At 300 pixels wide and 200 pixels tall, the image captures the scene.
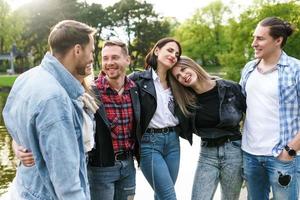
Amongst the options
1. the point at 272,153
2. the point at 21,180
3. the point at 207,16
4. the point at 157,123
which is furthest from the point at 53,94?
the point at 207,16

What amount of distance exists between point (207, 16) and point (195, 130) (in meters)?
49.9

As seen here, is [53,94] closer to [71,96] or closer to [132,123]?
[71,96]

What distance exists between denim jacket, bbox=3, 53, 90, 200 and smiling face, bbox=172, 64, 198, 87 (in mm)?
1710

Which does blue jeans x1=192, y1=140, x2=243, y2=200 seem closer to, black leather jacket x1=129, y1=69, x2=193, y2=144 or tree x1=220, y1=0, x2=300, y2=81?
black leather jacket x1=129, y1=69, x2=193, y2=144

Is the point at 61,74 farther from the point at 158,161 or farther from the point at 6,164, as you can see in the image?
the point at 6,164

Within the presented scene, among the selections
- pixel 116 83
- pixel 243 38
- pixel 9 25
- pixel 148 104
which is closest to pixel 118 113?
pixel 116 83

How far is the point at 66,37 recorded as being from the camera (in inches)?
94.0

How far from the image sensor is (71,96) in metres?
2.38

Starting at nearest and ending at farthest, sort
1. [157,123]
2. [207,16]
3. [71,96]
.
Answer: [71,96] → [157,123] → [207,16]

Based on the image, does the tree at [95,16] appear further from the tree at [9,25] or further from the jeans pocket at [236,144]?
the jeans pocket at [236,144]

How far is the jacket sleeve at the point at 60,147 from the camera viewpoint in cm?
218

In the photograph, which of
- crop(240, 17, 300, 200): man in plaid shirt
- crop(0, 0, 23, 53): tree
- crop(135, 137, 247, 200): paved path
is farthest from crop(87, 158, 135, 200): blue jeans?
crop(0, 0, 23, 53): tree

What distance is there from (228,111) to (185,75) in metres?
0.50

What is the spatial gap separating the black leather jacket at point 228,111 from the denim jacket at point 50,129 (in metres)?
1.70
